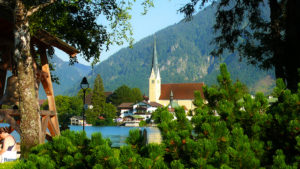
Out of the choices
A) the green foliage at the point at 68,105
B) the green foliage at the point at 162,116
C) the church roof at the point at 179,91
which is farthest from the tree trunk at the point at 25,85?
the church roof at the point at 179,91

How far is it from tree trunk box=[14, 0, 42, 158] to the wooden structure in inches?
29.3

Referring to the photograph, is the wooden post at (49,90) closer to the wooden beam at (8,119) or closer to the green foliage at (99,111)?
the wooden beam at (8,119)

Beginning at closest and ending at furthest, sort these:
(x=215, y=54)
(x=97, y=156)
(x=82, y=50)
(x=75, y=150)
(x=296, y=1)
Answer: (x=97, y=156) → (x=75, y=150) → (x=296, y=1) → (x=215, y=54) → (x=82, y=50)

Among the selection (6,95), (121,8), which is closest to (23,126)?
(6,95)

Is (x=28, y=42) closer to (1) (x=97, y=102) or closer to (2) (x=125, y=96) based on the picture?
(1) (x=97, y=102)

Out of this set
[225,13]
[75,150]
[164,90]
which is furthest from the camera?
[164,90]

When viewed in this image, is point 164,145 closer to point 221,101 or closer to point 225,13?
point 221,101

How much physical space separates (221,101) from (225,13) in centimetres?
1123

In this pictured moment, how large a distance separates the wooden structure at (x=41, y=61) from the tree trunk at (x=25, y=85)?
2.44 feet

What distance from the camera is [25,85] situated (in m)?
10.1

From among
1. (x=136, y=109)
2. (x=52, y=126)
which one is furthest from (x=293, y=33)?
(x=136, y=109)

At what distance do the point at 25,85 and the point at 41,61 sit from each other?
8.19ft

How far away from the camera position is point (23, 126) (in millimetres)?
10117

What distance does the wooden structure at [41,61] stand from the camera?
10.9 m
